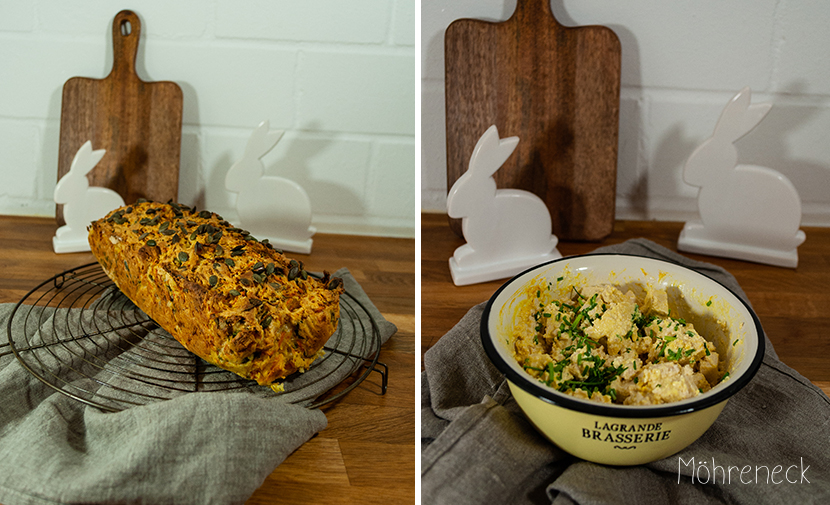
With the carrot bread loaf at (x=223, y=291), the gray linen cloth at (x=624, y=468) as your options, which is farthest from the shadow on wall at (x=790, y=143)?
the carrot bread loaf at (x=223, y=291)

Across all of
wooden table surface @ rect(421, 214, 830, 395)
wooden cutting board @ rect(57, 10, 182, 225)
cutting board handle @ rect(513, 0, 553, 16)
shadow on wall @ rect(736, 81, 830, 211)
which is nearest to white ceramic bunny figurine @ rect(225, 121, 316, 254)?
wooden cutting board @ rect(57, 10, 182, 225)

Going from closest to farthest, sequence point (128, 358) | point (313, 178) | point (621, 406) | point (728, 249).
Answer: point (621, 406)
point (128, 358)
point (728, 249)
point (313, 178)

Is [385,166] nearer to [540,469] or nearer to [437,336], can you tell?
[437,336]

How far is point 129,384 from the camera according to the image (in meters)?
0.86

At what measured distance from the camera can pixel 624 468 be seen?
2.38 feet

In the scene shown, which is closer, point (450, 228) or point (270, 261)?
point (270, 261)

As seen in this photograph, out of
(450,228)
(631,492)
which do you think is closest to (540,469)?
(631,492)

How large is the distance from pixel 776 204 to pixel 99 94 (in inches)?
54.0

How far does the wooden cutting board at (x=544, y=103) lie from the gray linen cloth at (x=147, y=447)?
0.67 m

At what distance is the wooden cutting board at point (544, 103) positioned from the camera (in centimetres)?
119

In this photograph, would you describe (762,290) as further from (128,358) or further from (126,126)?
(126,126)

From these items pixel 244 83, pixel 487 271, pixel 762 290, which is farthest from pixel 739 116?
pixel 244 83

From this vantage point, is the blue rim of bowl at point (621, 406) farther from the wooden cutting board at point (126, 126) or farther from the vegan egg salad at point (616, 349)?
the wooden cutting board at point (126, 126)

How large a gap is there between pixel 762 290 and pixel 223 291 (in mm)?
939
